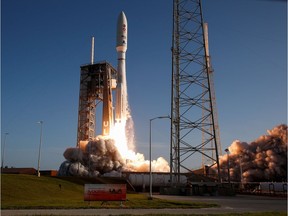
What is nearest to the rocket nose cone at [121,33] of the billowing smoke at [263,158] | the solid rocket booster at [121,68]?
the solid rocket booster at [121,68]

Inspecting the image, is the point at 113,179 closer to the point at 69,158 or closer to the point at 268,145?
the point at 69,158

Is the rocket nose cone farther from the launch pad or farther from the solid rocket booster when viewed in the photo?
the launch pad

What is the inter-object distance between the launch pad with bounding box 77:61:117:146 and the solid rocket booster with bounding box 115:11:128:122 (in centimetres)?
787

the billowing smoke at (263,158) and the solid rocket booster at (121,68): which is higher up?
the solid rocket booster at (121,68)

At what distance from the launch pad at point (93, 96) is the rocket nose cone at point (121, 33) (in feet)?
40.5

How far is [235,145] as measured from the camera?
10525cm

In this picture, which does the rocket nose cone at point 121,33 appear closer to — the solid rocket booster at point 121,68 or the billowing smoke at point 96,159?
the solid rocket booster at point 121,68

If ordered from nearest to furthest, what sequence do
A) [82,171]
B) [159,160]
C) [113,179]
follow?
[113,179] < [82,171] < [159,160]

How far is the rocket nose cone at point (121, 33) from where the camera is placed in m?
83.1

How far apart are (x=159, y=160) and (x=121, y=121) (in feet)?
77.5

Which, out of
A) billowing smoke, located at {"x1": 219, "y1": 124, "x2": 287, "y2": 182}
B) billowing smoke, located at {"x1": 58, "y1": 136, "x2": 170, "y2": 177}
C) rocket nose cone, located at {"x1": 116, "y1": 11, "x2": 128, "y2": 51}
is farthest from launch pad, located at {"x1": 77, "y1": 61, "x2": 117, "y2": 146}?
billowing smoke, located at {"x1": 219, "y1": 124, "x2": 287, "y2": 182}

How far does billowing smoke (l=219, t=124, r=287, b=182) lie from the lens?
90.9m

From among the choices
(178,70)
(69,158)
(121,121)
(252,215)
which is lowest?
(252,215)

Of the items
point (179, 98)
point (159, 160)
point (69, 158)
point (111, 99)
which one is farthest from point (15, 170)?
point (179, 98)
